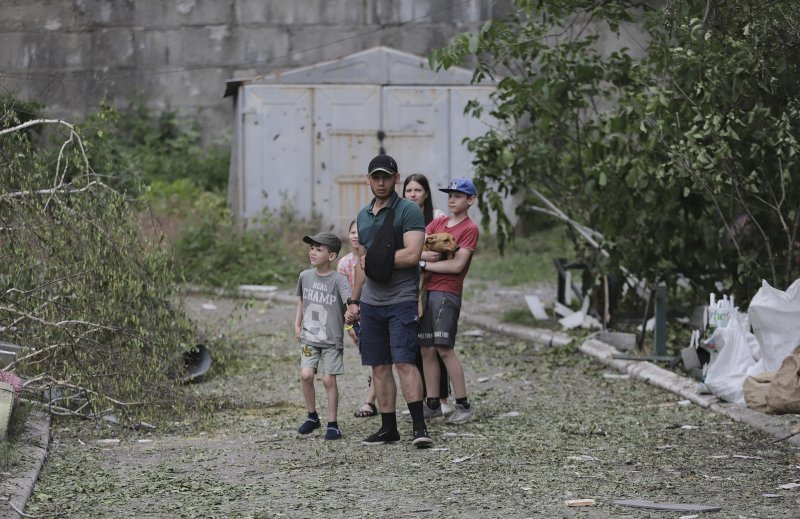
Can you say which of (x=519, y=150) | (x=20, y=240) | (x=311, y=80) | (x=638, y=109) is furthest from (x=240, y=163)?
(x=20, y=240)

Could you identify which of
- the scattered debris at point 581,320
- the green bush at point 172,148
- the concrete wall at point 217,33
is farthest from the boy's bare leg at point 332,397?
the concrete wall at point 217,33

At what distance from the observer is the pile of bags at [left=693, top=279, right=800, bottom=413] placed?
8367 millimetres

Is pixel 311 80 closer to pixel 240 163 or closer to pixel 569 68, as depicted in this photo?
pixel 240 163

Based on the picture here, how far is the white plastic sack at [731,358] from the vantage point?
9086mm

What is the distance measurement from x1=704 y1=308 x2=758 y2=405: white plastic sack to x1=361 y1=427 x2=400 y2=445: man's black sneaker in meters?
2.74

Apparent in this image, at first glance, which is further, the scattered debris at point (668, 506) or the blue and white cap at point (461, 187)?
the blue and white cap at point (461, 187)

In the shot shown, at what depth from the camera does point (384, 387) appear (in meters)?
7.95

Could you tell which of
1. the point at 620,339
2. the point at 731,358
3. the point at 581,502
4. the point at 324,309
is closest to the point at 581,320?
the point at 620,339

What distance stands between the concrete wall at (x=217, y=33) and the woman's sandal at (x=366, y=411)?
14116 millimetres

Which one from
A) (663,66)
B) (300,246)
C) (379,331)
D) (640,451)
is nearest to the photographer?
(640,451)

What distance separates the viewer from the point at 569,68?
12367 millimetres

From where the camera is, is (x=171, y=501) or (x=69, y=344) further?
(x=69, y=344)

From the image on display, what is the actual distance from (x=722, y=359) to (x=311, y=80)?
12138 mm

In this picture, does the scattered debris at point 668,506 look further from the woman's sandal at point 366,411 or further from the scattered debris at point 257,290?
the scattered debris at point 257,290
